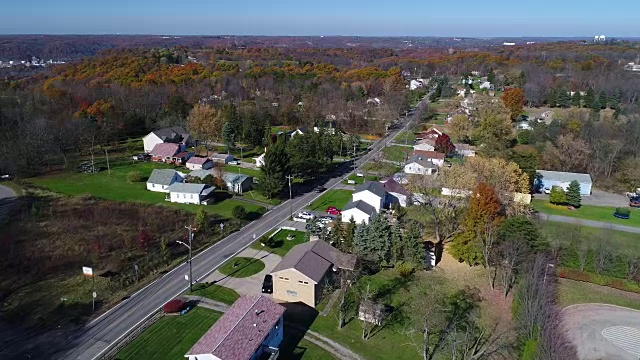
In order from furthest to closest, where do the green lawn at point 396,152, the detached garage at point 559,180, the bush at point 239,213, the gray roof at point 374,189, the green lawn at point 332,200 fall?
the green lawn at point 396,152 → the detached garage at point 559,180 → the green lawn at point 332,200 → the gray roof at point 374,189 → the bush at point 239,213

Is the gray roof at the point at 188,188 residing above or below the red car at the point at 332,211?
above

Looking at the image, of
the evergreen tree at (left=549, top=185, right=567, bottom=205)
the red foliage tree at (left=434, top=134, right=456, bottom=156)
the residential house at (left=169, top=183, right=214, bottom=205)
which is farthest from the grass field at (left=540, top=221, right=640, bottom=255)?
the residential house at (left=169, top=183, right=214, bottom=205)

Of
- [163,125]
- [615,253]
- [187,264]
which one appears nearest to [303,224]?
[187,264]

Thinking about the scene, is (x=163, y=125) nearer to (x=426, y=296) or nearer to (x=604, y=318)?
(x=426, y=296)

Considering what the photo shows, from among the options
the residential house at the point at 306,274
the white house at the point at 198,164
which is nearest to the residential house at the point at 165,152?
the white house at the point at 198,164

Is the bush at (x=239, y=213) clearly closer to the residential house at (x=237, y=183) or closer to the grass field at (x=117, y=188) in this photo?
the grass field at (x=117, y=188)

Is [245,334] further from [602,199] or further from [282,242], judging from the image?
[602,199]

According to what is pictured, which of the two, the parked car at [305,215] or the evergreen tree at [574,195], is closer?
the parked car at [305,215]

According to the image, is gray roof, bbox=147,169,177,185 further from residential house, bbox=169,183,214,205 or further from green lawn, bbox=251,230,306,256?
green lawn, bbox=251,230,306,256
